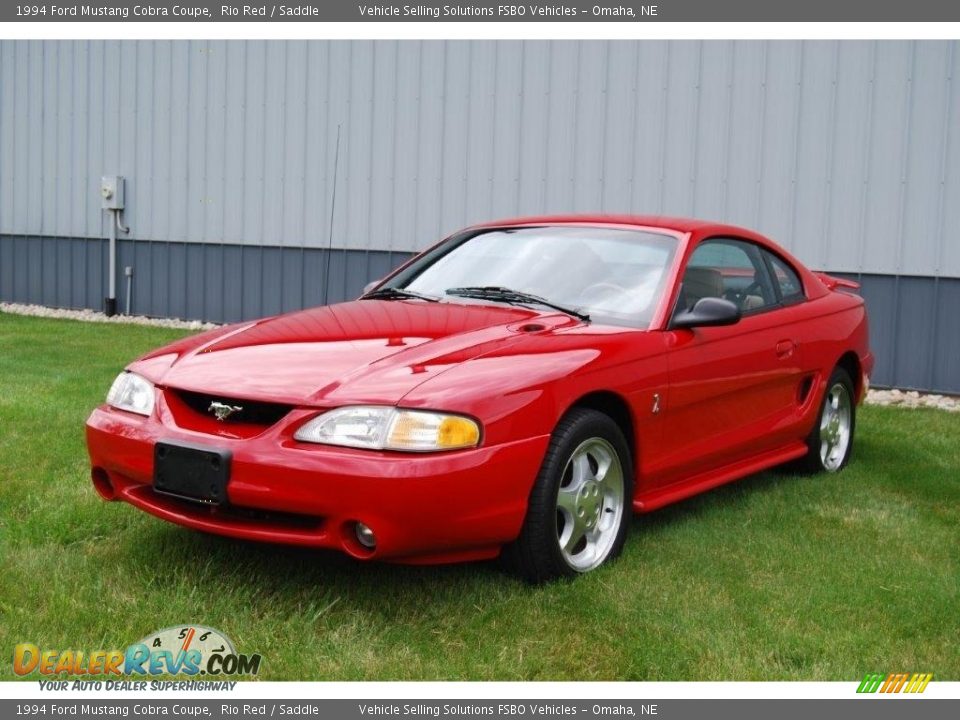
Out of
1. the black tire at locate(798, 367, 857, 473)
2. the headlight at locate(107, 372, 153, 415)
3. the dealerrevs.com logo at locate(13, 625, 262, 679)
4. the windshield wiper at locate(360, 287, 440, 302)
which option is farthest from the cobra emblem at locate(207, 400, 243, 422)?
the black tire at locate(798, 367, 857, 473)

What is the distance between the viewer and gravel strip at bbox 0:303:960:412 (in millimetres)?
9148

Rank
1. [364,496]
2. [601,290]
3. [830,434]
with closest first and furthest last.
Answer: [364,496], [601,290], [830,434]

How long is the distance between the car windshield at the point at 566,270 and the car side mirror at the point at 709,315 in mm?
131

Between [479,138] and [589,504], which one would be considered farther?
[479,138]

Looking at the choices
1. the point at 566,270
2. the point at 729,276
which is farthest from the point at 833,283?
the point at 566,270

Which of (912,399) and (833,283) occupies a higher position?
(833,283)

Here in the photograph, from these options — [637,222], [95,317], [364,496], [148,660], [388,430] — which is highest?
[637,222]

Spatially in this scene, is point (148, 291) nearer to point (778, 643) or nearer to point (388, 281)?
point (388, 281)

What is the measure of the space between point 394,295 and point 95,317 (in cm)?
1070

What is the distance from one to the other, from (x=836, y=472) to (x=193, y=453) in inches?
149

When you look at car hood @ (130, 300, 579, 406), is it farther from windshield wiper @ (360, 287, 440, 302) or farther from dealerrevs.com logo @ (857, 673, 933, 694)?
dealerrevs.com logo @ (857, 673, 933, 694)

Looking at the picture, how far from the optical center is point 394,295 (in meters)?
5.14

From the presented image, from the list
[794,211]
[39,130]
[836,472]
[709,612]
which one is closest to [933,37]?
[794,211]

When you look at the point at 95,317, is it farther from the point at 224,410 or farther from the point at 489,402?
the point at 489,402
